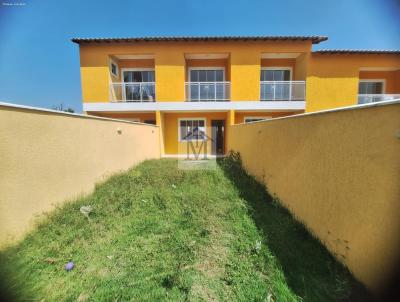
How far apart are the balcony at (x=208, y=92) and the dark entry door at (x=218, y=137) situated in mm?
1845

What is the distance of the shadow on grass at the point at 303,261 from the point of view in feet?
6.14

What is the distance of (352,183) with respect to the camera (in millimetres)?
2098

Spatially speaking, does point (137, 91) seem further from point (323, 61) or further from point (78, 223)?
point (323, 61)

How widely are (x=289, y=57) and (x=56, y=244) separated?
14180mm

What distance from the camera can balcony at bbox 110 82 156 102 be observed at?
425 inches

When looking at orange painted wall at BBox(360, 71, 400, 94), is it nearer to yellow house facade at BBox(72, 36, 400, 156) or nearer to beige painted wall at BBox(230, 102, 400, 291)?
yellow house facade at BBox(72, 36, 400, 156)

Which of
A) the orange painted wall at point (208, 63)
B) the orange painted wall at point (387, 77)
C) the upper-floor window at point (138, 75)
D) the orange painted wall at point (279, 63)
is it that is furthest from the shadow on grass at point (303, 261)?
the orange painted wall at point (387, 77)

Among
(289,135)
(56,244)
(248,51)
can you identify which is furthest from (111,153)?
(248,51)

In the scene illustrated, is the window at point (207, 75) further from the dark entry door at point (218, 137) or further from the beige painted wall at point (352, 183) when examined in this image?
the beige painted wall at point (352, 183)

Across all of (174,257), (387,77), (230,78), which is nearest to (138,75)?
(230,78)

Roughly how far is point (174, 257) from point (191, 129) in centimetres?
999

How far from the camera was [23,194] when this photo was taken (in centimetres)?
282

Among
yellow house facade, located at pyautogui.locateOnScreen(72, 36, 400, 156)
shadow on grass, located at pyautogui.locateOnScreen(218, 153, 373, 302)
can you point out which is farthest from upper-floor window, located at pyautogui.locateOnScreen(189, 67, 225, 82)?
shadow on grass, located at pyautogui.locateOnScreen(218, 153, 373, 302)

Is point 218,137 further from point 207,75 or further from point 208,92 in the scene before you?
point 207,75
